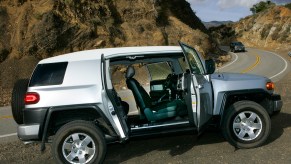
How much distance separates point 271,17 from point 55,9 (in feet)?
183

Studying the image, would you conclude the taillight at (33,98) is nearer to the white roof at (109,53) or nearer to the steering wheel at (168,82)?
the white roof at (109,53)

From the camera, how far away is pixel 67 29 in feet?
86.0

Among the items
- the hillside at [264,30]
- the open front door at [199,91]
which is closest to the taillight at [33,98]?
the open front door at [199,91]

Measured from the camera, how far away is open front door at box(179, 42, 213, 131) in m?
6.11

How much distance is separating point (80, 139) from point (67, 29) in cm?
2139

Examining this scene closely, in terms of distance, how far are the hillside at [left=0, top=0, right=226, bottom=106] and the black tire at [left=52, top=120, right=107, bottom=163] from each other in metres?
13.4

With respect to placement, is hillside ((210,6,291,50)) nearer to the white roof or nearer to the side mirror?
the side mirror

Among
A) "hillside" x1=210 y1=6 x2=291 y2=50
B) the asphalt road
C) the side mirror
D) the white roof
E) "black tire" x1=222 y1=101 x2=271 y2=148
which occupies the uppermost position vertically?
the white roof

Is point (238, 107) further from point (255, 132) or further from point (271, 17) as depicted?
point (271, 17)

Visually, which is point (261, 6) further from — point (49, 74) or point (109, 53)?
point (49, 74)

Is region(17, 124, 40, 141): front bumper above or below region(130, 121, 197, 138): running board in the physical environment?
above

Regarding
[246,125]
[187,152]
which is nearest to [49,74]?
[187,152]

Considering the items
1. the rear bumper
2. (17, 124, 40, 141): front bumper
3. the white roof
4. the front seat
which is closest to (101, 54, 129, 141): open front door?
the white roof

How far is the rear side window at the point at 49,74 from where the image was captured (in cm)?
584
